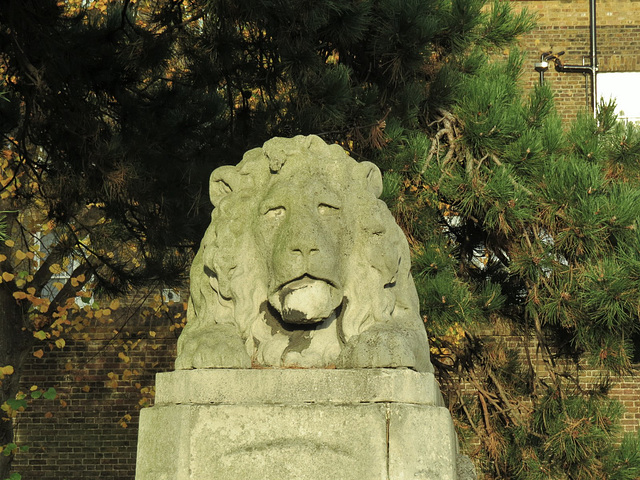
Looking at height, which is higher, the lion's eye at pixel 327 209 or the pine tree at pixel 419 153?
the pine tree at pixel 419 153

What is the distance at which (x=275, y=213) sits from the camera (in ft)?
12.3

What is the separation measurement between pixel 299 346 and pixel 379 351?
0.34 meters

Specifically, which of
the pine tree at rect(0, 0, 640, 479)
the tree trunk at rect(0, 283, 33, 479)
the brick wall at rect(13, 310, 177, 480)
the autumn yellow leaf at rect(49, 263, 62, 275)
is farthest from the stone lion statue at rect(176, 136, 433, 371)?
the brick wall at rect(13, 310, 177, 480)

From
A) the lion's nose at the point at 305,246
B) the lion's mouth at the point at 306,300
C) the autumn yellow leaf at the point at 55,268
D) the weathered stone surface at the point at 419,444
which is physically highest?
the autumn yellow leaf at the point at 55,268

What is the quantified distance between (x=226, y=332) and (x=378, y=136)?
10.7 feet

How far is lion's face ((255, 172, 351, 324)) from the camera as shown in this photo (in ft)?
11.9

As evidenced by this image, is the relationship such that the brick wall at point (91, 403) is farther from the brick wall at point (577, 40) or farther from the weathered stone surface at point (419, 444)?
the weathered stone surface at point (419, 444)

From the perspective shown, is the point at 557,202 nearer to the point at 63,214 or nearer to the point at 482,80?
the point at 482,80

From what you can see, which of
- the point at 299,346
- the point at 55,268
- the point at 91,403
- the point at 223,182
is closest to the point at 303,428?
the point at 299,346

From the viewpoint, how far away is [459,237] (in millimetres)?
7598

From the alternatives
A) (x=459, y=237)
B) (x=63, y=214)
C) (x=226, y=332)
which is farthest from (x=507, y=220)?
(x=226, y=332)

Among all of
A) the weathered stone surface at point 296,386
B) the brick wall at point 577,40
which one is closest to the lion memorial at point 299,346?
the weathered stone surface at point 296,386

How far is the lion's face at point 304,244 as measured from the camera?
3.62 meters

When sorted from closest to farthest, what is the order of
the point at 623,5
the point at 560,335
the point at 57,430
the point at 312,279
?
the point at 312,279, the point at 560,335, the point at 57,430, the point at 623,5
